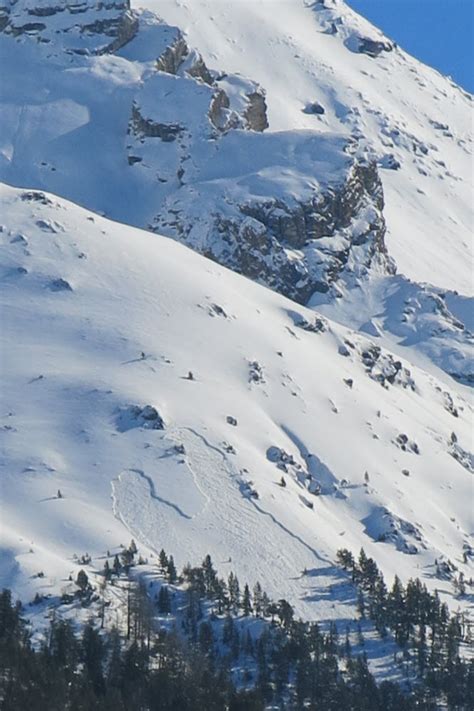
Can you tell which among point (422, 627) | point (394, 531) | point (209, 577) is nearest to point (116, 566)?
point (209, 577)

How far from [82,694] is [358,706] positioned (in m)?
19.7

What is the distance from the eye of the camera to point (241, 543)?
180m

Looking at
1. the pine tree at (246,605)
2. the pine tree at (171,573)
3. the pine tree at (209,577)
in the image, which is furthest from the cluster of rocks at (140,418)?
the pine tree at (246,605)

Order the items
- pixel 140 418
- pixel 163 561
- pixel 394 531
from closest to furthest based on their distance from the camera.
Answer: pixel 163 561 < pixel 394 531 < pixel 140 418

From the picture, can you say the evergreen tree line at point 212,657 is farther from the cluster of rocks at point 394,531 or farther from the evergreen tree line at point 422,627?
the cluster of rocks at point 394,531

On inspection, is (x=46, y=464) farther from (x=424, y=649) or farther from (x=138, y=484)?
(x=424, y=649)

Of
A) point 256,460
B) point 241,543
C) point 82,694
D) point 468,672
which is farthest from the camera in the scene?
point 256,460

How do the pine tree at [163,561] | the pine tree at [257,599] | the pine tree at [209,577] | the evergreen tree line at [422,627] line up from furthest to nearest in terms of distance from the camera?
the pine tree at [163,561] < the pine tree at [209,577] < the pine tree at [257,599] < the evergreen tree line at [422,627]

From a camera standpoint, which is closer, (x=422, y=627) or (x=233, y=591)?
(x=422, y=627)

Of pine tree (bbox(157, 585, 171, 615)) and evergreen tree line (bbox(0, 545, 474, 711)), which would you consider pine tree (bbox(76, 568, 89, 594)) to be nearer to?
evergreen tree line (bbox(0, 545, 474, 711))

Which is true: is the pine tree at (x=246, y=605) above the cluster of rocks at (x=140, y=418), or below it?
above

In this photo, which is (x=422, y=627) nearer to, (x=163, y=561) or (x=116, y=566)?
(x=163, y=561)

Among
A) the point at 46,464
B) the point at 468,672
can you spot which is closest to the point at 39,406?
the point at 46,464

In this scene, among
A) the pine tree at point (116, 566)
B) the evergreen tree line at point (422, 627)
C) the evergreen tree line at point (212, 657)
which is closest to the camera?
the evergreen tree line at point (212, 657)
